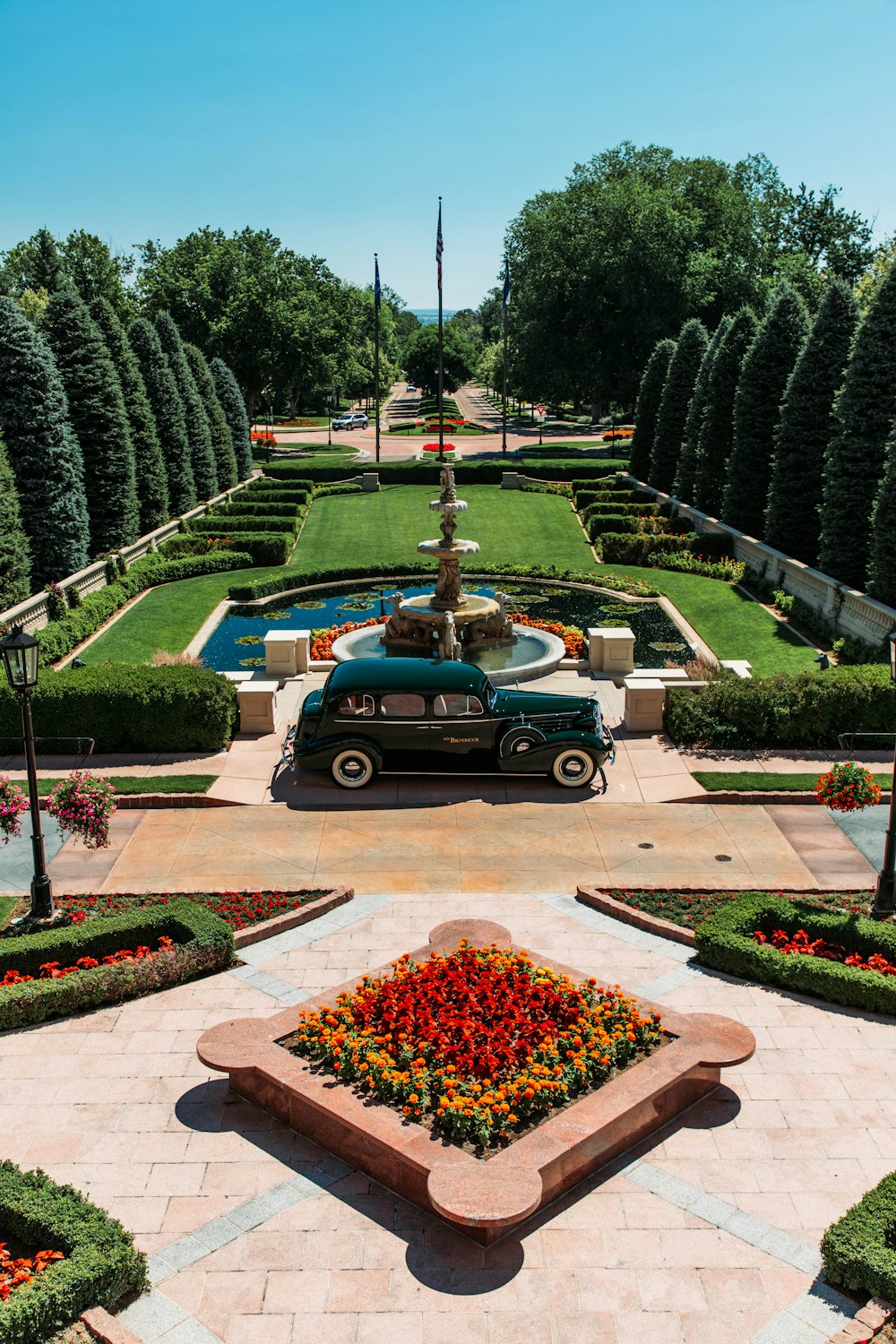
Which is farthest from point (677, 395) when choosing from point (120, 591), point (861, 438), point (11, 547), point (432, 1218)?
point (432, 1218)

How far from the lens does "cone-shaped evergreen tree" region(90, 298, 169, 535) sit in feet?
116

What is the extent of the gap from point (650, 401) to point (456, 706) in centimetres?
3573

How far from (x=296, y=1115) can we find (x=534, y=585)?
23638 mm

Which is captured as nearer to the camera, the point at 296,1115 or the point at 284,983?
the point at 296,1115

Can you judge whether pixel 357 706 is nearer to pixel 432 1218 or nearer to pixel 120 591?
pixel 432 1218

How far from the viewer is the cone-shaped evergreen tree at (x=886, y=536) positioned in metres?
23.0

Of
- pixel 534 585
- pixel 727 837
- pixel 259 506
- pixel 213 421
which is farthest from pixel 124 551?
pixel 727 837

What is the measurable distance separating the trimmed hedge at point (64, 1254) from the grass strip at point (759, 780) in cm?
1087

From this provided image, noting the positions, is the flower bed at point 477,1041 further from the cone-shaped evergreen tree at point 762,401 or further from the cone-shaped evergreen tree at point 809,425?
the cone-shaped evergreen tree at point 762,401

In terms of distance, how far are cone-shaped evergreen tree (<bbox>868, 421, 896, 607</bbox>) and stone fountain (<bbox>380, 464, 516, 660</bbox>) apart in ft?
26.1

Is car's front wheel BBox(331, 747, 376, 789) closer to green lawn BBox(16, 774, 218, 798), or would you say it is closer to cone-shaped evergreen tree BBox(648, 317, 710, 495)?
green lawn BBox(16, 774, 218, 798)

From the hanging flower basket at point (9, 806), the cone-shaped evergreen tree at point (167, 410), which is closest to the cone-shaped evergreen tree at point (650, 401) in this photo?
the cone-shaped evergreen tree at point (167, 410)

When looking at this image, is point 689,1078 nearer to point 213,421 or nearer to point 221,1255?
point 221,1255

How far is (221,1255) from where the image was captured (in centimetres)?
723
